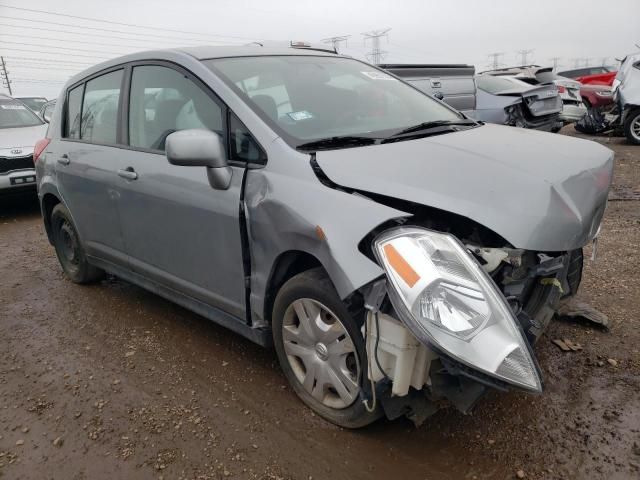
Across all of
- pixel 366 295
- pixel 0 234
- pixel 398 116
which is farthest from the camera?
pixel 0 234

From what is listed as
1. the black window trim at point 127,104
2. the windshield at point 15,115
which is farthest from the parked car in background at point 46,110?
the black window trim at point 127,104

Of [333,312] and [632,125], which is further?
[632,125]

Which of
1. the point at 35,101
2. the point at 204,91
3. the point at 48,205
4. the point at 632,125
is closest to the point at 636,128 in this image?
the point at 632,125

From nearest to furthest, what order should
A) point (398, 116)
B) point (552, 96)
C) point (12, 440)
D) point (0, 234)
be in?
point (12, 440) → point (398, 116) → point (0, 234) → point (552, 96)

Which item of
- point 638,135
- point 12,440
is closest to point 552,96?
point 638,135

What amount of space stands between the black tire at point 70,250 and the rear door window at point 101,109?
0.76 metres

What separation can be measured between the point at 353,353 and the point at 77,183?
Answer: 2.62 meters

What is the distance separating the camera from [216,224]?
263cm

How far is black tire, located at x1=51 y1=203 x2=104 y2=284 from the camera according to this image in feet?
13.7

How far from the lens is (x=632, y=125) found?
967 centimetres

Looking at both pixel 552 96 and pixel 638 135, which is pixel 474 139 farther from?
pixel 638 135

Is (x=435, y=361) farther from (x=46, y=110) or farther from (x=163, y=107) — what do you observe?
(x=46, y=110)

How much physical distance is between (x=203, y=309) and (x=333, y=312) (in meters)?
1.05

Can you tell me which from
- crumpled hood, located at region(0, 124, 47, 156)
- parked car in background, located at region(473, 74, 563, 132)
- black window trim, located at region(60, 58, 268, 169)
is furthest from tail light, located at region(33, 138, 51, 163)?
parked car in background, located at region(473, 74, 563, 132)
